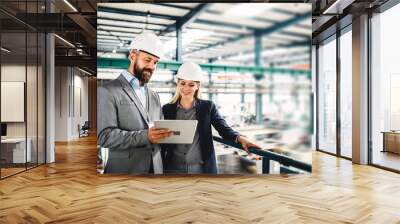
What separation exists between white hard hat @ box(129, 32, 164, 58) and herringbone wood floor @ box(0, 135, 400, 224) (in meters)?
1.99

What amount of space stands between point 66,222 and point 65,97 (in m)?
11.3

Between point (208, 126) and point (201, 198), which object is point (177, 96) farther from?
point (201, 198)

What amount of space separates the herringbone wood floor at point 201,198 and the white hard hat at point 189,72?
1.59m

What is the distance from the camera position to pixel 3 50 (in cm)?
616

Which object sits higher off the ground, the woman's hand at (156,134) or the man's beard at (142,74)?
the man's beard at (142,74)

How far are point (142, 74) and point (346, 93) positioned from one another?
517cm

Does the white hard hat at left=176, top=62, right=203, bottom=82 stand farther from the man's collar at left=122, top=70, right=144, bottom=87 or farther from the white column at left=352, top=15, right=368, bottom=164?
the white column at left=352, top=15, right=368, bottom=164

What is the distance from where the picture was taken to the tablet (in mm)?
5762

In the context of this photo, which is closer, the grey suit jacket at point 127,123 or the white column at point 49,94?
the grey suit jacket at point 127,123

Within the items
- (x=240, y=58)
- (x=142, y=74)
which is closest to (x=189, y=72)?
(x=142, y=74)

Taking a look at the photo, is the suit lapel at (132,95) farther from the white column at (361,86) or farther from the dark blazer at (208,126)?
the white column at (361,86)

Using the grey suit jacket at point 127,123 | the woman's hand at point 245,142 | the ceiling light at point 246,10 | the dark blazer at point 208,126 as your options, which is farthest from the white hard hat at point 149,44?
the woman's hand at point 245,142

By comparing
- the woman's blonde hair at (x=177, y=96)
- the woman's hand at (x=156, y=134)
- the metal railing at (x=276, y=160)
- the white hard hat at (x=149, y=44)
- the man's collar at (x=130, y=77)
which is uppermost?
the white hard hat at (x=149, y=44)

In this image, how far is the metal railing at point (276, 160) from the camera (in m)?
5.81
